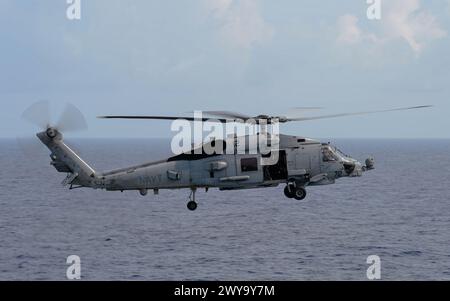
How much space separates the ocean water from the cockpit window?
1692 inches

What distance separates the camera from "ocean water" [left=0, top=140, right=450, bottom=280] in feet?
275

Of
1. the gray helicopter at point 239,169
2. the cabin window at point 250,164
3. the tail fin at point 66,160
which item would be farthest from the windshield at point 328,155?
the tail fin at point 66,160

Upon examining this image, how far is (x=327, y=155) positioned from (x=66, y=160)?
53.7 feet

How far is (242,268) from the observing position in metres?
84.8

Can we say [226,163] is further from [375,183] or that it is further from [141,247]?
[375,183]

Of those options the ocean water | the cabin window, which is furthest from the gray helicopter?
the ocean water

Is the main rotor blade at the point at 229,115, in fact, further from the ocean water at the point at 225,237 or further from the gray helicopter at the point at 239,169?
the ocean water at the point at 225,237

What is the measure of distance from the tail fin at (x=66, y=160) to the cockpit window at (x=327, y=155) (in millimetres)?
14409

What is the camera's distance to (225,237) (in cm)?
10019

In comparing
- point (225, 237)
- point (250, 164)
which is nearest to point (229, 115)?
point (250, 164)

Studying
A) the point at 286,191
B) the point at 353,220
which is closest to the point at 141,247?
the point at 353,220

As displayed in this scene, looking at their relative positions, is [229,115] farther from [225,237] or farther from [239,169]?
[225,237]

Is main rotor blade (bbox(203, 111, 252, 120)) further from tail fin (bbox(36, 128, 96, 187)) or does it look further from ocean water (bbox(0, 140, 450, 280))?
ocean water (bbox(0, 140, 450, 280))

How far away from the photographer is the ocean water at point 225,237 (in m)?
83.9
